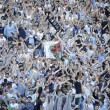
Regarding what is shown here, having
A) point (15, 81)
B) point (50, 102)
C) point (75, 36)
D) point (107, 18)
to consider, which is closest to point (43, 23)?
point (75, 36)

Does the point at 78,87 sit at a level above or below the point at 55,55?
below

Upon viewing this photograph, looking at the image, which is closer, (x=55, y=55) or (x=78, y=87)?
(x=78, y=87)

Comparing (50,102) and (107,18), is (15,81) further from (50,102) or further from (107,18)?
(107,18)

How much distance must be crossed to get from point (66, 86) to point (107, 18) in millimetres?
5782

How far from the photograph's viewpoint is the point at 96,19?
18.4 m

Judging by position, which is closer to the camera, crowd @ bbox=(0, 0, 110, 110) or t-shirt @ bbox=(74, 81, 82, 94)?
crowd @ bbox=(0, 0, 110, 110)

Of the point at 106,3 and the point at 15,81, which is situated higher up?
the point at 106,3

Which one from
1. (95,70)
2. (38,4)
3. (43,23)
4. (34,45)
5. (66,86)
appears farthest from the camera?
(38,4)

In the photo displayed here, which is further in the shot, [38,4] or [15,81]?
[38,4]

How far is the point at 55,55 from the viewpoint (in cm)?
1603

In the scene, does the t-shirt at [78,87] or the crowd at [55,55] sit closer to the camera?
the crowd at [55,55]

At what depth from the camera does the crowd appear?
515 inches

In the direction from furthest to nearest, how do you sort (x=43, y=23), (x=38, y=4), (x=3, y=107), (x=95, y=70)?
(x=38, y=4)
(x=43, y=23)
(x=95, y=70)
(x=3, y=107)

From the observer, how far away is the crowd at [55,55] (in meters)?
13.1
